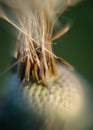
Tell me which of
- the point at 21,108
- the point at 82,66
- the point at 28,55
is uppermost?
the point at 82,66

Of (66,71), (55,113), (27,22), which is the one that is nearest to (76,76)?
(66,71)

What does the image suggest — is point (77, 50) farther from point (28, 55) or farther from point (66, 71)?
point (28, 55)

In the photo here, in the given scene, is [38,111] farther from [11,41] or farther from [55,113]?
[11,41]

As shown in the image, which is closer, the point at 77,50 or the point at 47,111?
the point at 47,111

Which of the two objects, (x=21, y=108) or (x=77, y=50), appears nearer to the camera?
(x=21, y=108)

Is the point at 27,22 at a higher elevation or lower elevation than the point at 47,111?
higher

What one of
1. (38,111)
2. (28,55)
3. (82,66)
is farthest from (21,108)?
(82,66)

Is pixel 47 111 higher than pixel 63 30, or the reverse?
pixel 63 30

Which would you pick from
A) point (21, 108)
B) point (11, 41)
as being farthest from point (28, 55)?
point (21, 108)
